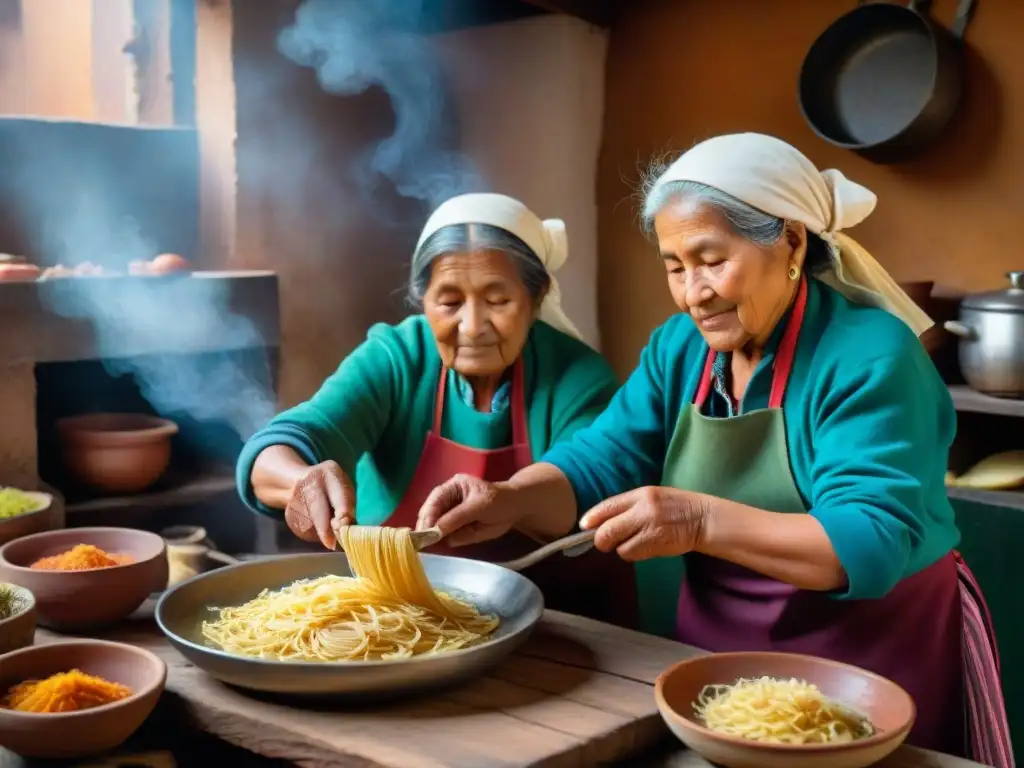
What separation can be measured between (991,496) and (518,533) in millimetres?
1664

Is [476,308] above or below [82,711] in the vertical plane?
above

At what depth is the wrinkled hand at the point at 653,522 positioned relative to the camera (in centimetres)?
186

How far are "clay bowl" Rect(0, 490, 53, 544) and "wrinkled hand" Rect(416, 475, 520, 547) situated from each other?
3.52ft

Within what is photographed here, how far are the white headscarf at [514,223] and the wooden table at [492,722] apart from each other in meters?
1.16

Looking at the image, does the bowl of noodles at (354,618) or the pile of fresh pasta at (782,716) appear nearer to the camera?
the pile of fresh pasta at (782,716)

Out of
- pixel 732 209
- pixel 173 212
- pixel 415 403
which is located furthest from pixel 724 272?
pixel 173 212

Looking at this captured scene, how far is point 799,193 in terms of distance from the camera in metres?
2.05

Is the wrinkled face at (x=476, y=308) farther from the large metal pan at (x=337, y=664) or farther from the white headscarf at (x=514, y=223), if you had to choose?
the large metal pan at (x=337, y=664)

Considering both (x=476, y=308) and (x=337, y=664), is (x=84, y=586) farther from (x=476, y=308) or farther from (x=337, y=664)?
(x=476, y=308)

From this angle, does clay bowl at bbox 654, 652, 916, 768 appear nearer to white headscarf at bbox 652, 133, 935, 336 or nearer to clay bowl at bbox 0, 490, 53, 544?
white headscarf at bbox 652, 133, 935, 336

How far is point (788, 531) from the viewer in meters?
1.83

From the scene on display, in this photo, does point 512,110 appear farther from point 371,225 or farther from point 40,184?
point 40,184

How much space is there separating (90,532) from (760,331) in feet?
4.83

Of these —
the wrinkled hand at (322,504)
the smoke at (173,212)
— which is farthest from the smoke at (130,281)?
the wrinkled hand at (322,504)
